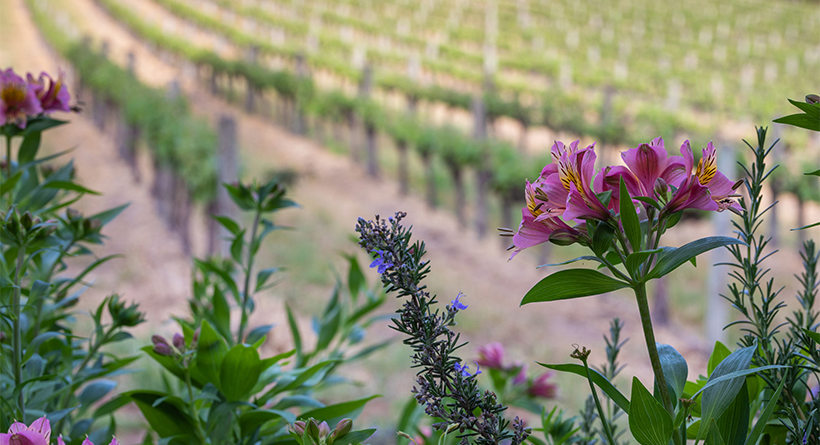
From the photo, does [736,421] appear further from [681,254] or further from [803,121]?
[803,121]

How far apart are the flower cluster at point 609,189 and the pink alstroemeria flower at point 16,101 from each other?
3.01 feet

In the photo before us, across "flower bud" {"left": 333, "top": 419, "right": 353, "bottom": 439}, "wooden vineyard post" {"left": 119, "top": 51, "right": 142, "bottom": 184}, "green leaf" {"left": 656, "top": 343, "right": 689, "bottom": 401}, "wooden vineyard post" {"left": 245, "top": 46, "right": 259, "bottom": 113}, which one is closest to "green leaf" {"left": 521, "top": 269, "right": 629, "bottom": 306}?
"green leaf" {"left": 656, "top": 343, "right": 689, "bottom": 401}

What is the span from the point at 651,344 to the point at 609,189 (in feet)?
0.49

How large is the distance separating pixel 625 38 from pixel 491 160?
22862 mm

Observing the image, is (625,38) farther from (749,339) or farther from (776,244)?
(749,339)

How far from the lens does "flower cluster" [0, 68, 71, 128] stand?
3.28ft

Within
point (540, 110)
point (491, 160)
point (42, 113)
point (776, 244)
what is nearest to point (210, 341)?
point (42, 113)

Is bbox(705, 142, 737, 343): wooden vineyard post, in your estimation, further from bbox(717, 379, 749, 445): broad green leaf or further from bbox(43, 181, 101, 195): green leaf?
bbox(43, 181, 101, 195): green leaf

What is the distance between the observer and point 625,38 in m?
28.2

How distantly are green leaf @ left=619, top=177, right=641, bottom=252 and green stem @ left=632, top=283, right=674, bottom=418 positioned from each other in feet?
0.14

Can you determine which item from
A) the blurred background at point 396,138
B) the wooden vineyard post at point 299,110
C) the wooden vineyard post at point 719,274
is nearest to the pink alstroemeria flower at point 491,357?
the blurred background at point 396,138

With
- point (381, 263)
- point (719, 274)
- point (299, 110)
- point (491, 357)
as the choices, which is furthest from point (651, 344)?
point (299, 110)

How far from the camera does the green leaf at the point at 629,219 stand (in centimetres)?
49

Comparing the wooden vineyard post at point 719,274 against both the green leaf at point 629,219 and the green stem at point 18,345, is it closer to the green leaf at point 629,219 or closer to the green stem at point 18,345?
the green leaf at point 629,219
